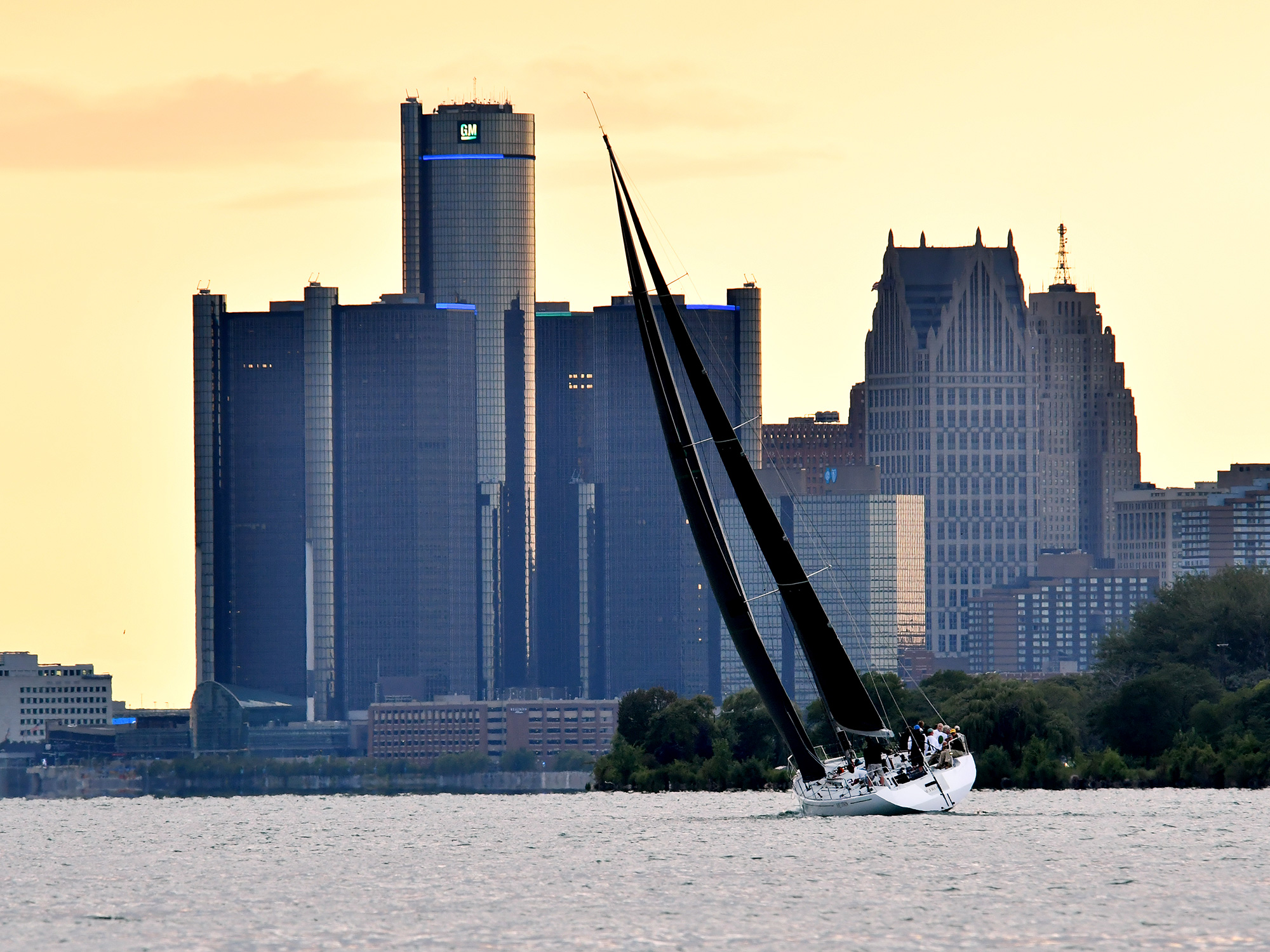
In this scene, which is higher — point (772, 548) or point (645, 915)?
point (772, 548)

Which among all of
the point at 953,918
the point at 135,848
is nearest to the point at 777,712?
the point at 135,848

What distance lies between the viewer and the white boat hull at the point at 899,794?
303 feet

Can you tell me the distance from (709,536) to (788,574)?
3.97 m

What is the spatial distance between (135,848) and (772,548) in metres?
27.1

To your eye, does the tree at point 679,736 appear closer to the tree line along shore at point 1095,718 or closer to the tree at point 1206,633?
the tree line along shore at point 1095,718

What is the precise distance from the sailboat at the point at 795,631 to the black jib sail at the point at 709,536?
0.05m

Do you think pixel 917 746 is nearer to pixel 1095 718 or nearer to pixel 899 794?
pixel 899 794

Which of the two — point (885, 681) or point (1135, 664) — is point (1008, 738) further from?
point (1135, 664)

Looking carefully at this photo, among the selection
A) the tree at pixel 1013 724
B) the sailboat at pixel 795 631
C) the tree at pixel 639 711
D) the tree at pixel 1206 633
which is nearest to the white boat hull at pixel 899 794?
the sailboat at pixel 795 631

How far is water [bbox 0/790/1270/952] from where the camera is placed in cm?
6341

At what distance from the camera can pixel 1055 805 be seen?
106 m

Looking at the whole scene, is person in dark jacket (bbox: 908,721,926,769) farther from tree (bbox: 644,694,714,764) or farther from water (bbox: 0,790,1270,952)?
tree (bbox: 644,694,714,764)

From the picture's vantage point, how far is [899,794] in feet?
302

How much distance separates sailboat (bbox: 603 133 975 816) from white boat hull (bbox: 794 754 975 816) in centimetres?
4
